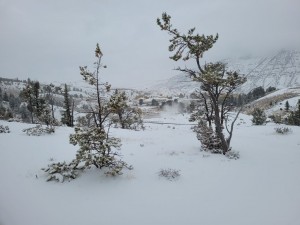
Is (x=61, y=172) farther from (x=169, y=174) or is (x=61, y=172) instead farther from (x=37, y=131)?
(x=37, y=131)

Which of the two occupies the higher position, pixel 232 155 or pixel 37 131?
pixel 37 131

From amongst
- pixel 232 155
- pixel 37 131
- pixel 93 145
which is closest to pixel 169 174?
pixel 93 145

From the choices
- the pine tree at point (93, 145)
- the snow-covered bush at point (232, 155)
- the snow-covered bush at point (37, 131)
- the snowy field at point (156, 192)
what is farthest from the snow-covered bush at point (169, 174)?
the snow-covered bush at point (37, 131)

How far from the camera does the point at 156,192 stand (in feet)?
32.7

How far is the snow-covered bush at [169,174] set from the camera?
11116mm

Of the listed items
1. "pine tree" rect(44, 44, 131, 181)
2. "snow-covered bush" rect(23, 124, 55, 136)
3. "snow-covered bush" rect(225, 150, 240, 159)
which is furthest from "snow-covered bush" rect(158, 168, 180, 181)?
"snow-covered bush" rect(23, 124, 55, 136)

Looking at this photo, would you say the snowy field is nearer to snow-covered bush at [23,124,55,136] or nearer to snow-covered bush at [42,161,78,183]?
snow-covered bush at [42,161,78,183]

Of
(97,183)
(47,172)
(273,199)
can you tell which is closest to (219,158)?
(273,199)

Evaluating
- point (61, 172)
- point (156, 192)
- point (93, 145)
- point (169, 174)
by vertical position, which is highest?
point (93, 145)

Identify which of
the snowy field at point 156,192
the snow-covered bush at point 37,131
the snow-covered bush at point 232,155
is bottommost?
the snowy field at point 156,192

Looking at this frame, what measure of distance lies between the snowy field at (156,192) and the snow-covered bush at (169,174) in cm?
23

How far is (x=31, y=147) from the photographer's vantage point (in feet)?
49.4

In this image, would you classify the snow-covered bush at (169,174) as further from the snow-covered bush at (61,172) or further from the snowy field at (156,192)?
the snow-covered bush at (61,172)

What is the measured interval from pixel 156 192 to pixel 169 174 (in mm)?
1494
